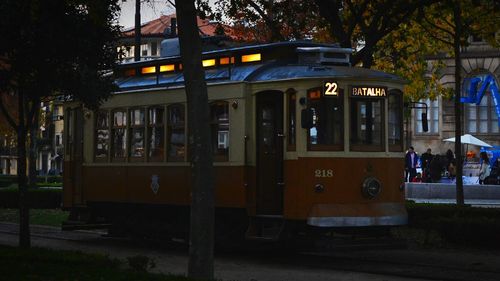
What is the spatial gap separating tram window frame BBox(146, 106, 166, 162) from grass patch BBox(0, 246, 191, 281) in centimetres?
446

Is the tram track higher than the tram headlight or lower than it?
lower

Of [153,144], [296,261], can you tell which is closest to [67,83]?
[153,144]

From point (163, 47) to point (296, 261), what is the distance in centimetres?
615

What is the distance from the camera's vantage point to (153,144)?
63.7 feet

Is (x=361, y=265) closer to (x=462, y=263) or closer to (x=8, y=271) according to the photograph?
(x=462, y=263)

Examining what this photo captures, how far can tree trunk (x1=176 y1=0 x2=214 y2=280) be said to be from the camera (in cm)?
1196

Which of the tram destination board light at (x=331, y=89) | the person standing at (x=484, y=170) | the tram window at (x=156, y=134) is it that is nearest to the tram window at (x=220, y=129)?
the tram window at (x=156, y=134)

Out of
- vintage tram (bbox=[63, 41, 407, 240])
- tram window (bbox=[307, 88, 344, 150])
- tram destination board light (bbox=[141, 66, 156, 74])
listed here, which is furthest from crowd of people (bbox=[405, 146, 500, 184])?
tram window (bbox=[307, 88, 344, 150])

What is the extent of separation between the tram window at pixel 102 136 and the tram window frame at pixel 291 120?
17.2 feet

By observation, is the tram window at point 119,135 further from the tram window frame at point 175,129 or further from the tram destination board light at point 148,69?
the tram window frame at point 175,129

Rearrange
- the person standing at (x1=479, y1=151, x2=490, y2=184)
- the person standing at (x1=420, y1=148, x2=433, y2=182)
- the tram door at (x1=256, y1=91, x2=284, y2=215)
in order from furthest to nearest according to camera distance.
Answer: the person standing at (x1=420, y1=148, x2=433, y2=182) → the person standing at (x1=479, y1=151, x2=490, y2=184) → the tram door at (x1=256, y1=91, x2=284, y2=215)

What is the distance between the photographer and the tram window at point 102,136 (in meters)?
20.8

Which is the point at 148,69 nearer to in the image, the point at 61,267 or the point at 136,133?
the point at 136,133

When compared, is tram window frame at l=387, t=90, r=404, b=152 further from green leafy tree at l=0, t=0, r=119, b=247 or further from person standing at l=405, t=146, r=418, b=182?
person standing at l=405, t=146, r=418, b=182
